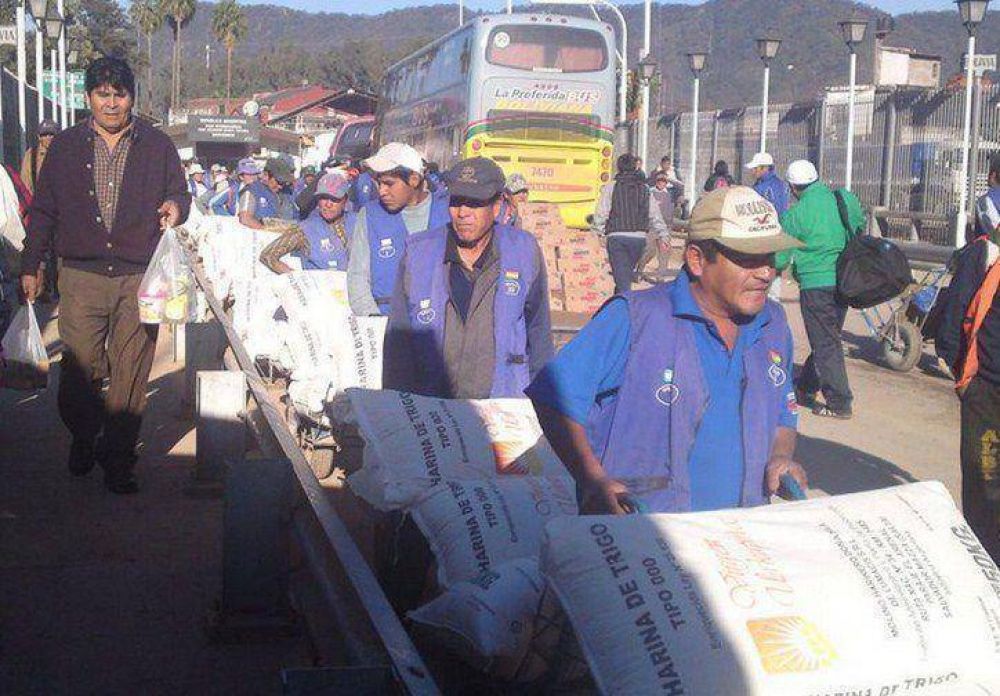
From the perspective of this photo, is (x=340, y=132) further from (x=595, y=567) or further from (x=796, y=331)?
(x=595, y=567)

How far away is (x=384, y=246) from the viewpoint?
6.98 metres

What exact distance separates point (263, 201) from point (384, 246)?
8.36 m

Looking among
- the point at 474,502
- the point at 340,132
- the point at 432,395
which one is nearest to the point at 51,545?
the point at 432,395

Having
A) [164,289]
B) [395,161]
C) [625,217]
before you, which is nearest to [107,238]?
[164,289]

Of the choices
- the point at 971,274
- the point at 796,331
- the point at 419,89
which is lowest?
the point at 796,331

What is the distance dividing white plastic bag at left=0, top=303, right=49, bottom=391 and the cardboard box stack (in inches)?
288

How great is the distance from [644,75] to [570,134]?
11.8m

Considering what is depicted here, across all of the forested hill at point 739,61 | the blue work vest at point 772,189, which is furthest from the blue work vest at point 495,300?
the forested hill at point 739,61

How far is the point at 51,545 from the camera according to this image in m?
6.61

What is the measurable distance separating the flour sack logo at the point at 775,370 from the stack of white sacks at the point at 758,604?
409 mm

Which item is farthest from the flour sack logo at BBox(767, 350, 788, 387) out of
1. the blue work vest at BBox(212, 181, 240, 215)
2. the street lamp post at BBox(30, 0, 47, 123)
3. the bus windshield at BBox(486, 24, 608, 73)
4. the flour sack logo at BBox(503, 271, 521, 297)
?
the street lamp post at BBox(30, 0, 47, 123)

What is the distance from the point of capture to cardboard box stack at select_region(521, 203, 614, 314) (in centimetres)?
1464

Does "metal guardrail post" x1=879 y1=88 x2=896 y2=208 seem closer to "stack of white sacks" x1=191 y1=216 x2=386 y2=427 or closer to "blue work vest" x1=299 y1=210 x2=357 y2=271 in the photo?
"stack of white sacks" x1=191 y1=216 x2=386 y2=427

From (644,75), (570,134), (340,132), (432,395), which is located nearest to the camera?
(432,395)
